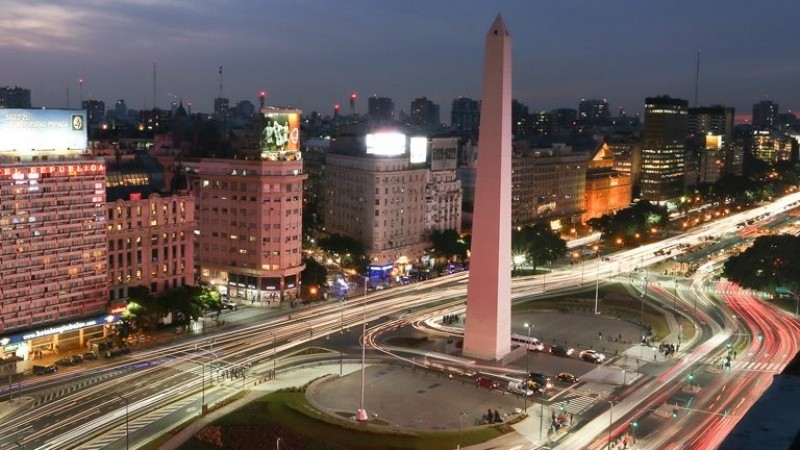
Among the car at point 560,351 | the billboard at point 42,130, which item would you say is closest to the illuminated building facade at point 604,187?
the car at point 560,351

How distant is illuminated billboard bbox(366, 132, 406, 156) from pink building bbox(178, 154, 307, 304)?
16.2 metres

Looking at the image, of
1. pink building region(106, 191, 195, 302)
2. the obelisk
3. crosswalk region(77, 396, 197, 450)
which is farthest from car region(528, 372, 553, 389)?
pink building region(106, 191, 195, 302)

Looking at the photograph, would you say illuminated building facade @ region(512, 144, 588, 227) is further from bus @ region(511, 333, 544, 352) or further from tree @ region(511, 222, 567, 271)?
bus @ region(511, 333, 544, 352)

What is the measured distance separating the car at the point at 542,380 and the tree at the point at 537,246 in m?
43.3

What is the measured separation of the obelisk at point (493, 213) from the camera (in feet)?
173

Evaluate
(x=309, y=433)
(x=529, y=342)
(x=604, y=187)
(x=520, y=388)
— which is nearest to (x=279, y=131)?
(x=529, y=342)

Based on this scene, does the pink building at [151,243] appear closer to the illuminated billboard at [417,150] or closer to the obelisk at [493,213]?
the obelisk at [493,213]

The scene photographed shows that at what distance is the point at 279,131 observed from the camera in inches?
3076

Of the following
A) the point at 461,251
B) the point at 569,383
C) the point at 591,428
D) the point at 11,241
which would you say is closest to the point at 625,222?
the point at 461,251

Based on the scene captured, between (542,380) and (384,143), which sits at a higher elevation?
(384,143)

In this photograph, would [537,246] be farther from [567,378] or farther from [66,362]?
[66,362]

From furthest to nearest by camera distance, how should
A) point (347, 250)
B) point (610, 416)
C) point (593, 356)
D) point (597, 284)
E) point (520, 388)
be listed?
point (347, 250) < point (597, 284) < point (593, 356) < point (520, 388) < point (610, 416)

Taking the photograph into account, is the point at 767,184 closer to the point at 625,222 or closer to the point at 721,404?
the point at 625,222

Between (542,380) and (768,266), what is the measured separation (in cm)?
4227
